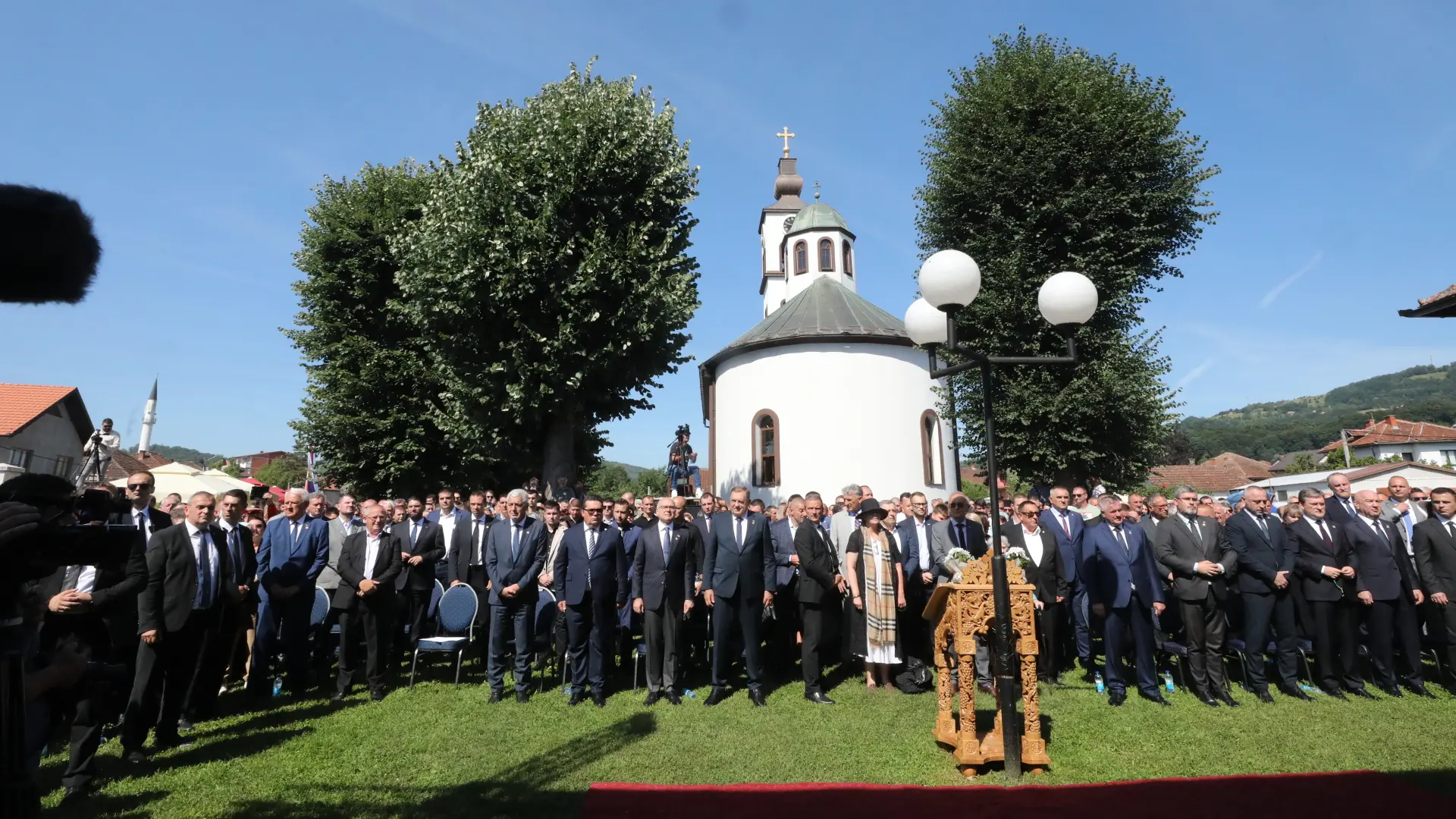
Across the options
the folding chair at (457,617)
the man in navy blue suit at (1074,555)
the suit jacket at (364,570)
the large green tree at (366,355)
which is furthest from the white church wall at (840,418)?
the suit jacket at (364,570)

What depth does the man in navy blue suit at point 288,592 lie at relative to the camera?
7844 millimetres

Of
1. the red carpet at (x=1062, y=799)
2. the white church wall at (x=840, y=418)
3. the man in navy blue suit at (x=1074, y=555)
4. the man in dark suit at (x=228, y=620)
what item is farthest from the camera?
the white church wall at (x=840, y=418)

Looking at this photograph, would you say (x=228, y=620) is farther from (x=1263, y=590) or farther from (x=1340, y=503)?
(x=1340, y=503)

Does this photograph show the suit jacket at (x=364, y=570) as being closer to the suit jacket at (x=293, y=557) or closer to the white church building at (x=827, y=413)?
the suit jacket at (x=293, y=557)

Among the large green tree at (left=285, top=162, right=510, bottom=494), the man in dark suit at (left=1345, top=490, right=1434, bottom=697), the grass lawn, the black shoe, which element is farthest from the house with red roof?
the man in dark suit at (left=1345, top=490, right=1434, bottom=697)

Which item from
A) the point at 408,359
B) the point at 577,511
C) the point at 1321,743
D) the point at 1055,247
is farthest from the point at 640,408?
the point at 1321,743

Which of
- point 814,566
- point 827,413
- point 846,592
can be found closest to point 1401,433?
point 827,413

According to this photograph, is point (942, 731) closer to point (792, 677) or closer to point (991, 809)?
point (991, 809)

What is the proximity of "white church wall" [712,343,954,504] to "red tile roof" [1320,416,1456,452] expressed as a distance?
74570 mm

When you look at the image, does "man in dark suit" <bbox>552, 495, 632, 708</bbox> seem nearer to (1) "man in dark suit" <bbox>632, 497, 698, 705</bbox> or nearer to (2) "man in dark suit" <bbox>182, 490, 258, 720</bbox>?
(1) "man in dark suit" <bbox>632, 497, 698, 705</bbox>

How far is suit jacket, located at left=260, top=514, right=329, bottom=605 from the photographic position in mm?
7934

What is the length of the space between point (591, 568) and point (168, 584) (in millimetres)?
3630

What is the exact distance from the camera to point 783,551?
A: 947cm

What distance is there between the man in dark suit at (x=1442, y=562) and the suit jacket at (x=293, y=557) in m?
11.9
